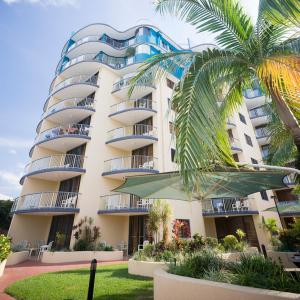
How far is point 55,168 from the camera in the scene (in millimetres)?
15828

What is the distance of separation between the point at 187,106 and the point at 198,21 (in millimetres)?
2934

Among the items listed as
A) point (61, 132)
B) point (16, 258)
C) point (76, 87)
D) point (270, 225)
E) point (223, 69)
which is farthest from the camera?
point (76, 87)

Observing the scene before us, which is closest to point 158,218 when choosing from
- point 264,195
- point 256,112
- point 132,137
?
point 132,137

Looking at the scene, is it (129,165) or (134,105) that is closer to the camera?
(129,165)

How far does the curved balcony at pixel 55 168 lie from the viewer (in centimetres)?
1587

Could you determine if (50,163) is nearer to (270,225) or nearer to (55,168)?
(55,168)

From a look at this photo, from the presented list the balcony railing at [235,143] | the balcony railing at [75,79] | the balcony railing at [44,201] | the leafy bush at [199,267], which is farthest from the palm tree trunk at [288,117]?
the balcony railing at [75,79]

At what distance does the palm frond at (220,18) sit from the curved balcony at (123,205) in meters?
11.8

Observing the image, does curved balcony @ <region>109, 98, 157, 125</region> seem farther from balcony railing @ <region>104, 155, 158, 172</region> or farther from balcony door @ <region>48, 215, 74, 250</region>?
balcony door @ <region>48, 215, 74, 250</region>

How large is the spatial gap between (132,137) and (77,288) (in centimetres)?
1220

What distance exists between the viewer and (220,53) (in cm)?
494

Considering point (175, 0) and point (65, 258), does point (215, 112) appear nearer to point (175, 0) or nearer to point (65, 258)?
point (175, 0)

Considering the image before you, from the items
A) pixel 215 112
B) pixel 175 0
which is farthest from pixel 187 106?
pixel 175 0

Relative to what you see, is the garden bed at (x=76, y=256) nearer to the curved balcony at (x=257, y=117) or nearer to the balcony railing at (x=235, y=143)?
the balcony railing at (x=235, y=143)
